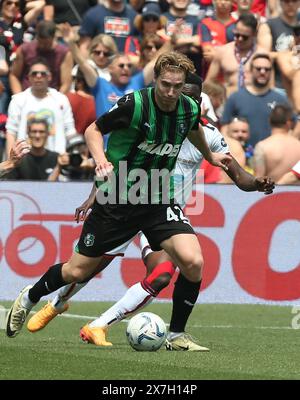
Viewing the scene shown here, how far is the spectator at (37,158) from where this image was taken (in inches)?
632

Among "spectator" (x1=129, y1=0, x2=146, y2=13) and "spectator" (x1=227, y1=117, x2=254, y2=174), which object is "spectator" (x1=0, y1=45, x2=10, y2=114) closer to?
"spectator" (x1=129, y1=0, x2=146, y2=13)

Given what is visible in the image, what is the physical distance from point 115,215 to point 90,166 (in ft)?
19.0

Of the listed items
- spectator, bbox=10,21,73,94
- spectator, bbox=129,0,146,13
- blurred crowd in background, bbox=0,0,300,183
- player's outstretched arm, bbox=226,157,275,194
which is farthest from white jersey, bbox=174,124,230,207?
spectator, bbox=129,0,146,13

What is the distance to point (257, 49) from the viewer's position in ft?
57.2

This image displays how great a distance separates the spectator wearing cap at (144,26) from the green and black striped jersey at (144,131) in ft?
25.0

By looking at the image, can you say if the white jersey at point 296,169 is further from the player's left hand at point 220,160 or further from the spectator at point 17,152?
the spectator at point 17,152

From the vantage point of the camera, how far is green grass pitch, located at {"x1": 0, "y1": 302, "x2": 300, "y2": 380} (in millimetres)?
8969

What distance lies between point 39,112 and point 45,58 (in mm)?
1203

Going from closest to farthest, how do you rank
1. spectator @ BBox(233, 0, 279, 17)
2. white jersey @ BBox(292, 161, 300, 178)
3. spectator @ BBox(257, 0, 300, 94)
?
white jersey @ BBox(292, 161, 300, 178) → spectator @ BBox(257, 0, 300, 94) → spectator @ BBox(233, 0, 279, 17)

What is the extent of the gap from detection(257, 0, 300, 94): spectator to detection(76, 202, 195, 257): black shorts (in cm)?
744

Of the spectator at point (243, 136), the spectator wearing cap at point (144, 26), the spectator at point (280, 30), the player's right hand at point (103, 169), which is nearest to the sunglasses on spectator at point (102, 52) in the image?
the spectator wearing cap at point (144, 26)

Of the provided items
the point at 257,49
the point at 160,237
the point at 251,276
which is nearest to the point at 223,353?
the point at 160,237
